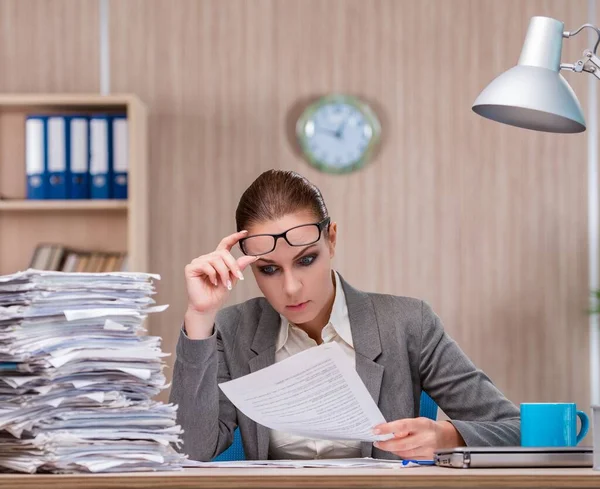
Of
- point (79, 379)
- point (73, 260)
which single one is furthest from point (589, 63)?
point (73, 260)

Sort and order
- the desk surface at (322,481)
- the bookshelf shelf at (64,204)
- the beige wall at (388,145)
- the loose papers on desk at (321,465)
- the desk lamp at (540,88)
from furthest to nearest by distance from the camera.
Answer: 1. the beige wall at (388,145)
2. the bookshelf shelf at (64,204)
3. the desk lamp at (540,88)
4. the loose papers on desk at (321,465)
5. the desk surface at (322,481)

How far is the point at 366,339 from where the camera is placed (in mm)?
2146

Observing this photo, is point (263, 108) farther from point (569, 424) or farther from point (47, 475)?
point (47, 475)

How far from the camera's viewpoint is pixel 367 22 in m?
4.23

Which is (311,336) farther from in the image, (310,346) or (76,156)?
(76,156)

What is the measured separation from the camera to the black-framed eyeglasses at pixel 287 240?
6.57 feet

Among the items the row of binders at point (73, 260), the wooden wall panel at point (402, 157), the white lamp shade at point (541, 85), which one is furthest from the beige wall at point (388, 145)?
the white lamp shade at point (541, 85)

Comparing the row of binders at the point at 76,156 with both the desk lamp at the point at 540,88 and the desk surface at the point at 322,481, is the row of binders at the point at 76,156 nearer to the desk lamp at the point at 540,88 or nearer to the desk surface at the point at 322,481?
the desk lamp at the point at 540,88

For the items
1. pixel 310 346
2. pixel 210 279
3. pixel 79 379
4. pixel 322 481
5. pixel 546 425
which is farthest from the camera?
pixel 310 346

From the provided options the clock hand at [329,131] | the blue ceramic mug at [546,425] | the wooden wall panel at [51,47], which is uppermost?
the wooden wall panel at [51,47]

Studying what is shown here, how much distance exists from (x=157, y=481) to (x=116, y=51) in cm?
330

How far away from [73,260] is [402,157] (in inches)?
56.7

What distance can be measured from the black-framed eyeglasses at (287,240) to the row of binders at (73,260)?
1948 mm

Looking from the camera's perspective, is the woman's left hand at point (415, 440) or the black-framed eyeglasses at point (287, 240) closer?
the woman's left hand at point (415, 440)
